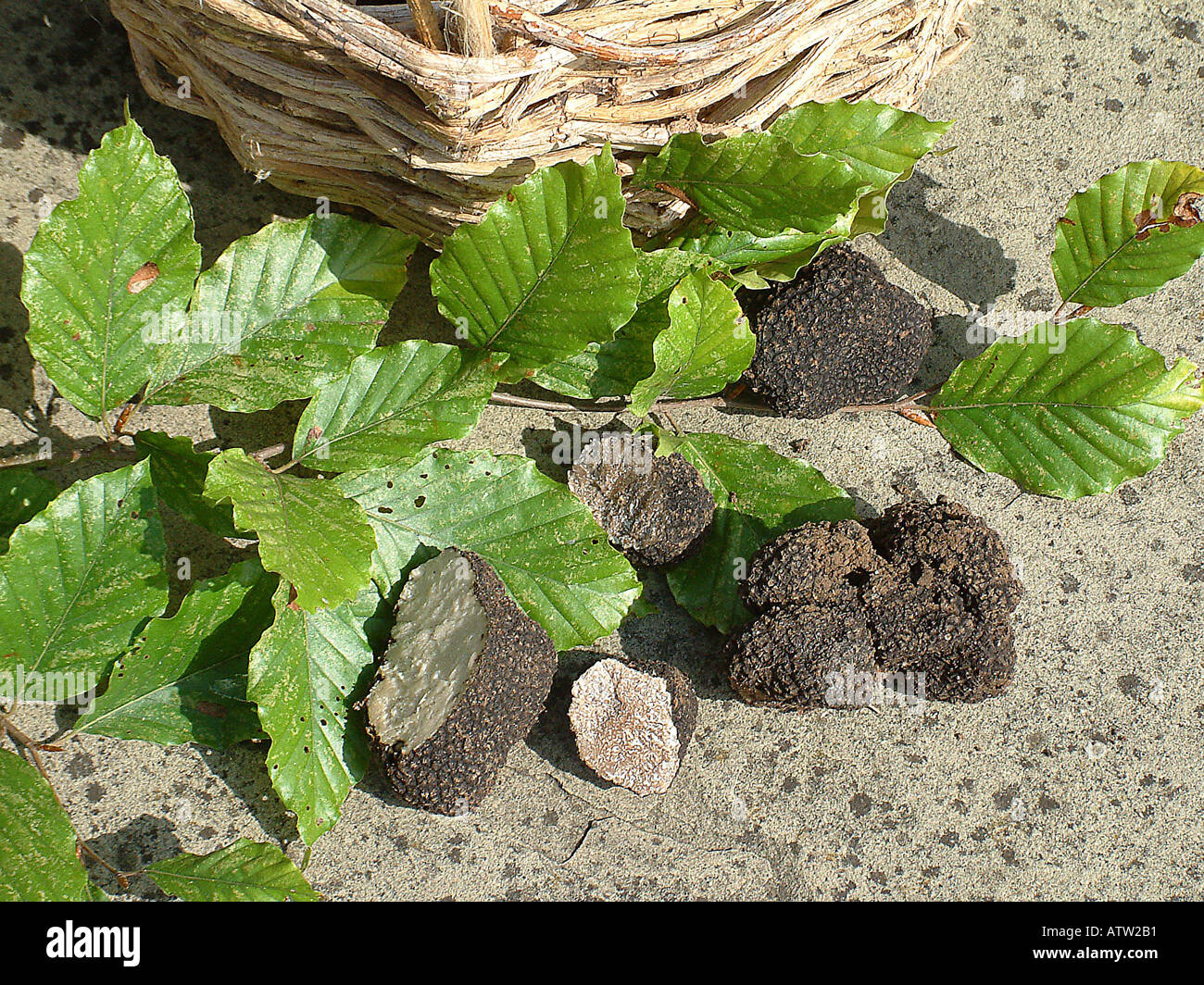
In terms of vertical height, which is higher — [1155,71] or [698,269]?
[1155,71]

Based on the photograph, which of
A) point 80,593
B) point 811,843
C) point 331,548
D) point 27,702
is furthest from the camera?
point 811,843

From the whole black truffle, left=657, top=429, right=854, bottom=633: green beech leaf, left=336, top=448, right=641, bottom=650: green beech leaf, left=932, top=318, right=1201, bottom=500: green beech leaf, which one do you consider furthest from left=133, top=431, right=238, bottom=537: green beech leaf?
left=932, top=318, right=1201, bottom=500: green beech leaf

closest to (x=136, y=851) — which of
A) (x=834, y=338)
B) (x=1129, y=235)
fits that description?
(x=834, y=338)

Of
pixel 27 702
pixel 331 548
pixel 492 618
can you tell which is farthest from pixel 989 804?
pixel 27 702

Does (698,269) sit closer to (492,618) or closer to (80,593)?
(492,618)

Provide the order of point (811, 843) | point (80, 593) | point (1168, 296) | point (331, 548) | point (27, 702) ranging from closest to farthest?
point (331, 548) < point (80, 593) < point (27, 702) < point (811, 843) < point (1168, 296)

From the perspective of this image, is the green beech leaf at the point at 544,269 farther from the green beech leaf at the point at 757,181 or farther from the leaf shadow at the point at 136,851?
the leaf shadow at the point at 136,851

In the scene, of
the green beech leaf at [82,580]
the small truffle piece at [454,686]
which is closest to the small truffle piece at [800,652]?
the small truffle piece at [454,686]
